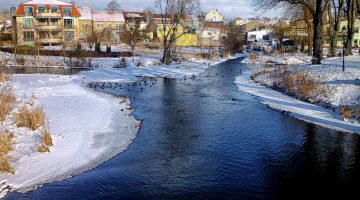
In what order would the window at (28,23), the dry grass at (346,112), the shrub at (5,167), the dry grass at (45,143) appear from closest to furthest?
the shrub at (5,167) → the dry grass at (45,143) → the dry grass at (346,112) → the window at (28,23)

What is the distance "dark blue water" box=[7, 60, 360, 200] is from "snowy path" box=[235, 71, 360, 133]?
2.53 ft

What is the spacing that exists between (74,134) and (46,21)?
208 ft

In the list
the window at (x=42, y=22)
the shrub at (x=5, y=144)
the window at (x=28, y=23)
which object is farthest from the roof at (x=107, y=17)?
the shrub at (x=5, y=144)

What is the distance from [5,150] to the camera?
43.2 feet

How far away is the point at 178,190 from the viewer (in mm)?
11117

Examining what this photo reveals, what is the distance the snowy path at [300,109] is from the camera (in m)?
18.3

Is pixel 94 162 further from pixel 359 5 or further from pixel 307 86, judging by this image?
pixel 359 5

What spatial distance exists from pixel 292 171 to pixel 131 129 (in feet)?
25.7

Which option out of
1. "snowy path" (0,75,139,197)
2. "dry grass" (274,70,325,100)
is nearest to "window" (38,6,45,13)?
"snowy path" (0,75,139,197)

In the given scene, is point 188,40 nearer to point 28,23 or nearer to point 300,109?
point 28,23

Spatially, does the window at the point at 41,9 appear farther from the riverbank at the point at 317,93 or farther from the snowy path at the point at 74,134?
the riverbank at the point at 317,93

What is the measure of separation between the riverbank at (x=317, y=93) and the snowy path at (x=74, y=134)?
9537mm

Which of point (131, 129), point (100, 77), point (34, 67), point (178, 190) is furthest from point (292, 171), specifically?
point (34, 67)

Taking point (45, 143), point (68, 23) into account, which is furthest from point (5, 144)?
point (68, 23)
